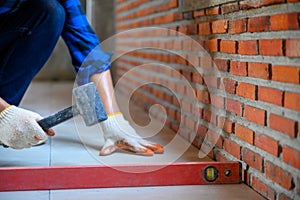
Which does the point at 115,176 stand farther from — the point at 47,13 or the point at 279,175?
the point at 47,13

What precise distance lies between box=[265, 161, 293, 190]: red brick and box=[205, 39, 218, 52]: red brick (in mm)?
636

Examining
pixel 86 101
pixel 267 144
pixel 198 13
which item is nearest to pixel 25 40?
pixel 86 101

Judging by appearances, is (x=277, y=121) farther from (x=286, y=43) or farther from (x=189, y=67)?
(x=189, y=67)

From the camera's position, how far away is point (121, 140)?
2221 mm

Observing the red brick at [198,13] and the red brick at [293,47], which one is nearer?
the red brick at [293,47]

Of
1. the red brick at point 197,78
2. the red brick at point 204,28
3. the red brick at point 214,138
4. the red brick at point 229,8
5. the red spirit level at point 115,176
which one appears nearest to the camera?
the red spirit level at point 115,176

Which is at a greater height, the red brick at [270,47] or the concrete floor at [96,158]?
the red brick at [270,47]

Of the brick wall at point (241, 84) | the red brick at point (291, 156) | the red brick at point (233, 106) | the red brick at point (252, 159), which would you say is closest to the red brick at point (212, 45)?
the brick wall at point (241, 84)

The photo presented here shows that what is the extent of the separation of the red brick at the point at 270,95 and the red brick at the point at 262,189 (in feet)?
Result: 0.85

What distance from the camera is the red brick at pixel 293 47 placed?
138cm

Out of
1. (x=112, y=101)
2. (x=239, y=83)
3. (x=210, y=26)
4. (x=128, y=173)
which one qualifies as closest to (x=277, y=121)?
(x=239, y=83)

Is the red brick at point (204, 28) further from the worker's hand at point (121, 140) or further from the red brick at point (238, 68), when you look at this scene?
the worker's hand at point (121, 140)

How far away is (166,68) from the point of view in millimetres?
2943

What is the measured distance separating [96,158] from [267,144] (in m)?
0.76
